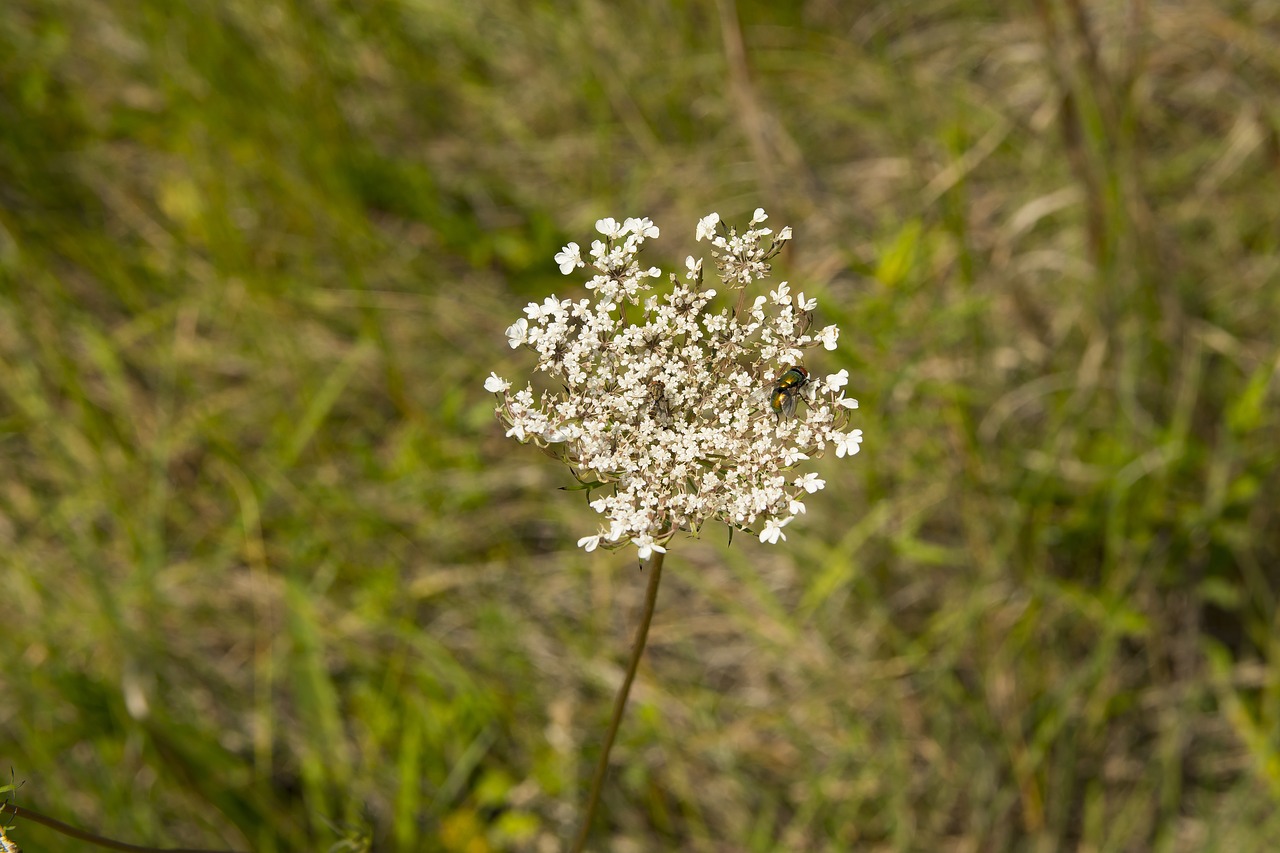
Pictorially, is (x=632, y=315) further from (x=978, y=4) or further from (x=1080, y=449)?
(x=978, y=4)

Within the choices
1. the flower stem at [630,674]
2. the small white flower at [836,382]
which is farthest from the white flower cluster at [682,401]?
the flower stem at [630,674]

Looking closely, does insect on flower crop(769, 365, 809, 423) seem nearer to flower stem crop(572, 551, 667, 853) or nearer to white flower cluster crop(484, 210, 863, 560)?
white flower cluster crop(484, 210, 863, 560)

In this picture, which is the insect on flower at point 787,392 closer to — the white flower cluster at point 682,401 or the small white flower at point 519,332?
the white flower cluster at point 682,401

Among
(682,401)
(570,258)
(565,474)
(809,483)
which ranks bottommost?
(809,483)

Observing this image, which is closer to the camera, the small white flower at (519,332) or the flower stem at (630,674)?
the flower stem at (630,674)

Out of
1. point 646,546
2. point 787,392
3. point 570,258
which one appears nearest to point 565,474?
point 570,258

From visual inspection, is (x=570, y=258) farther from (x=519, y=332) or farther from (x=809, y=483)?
(x=809, y=483)

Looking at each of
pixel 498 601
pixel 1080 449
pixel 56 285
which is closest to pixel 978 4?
pixel 1080 449

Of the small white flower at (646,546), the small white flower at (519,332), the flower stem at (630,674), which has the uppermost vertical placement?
the small white flower at (519,332)
